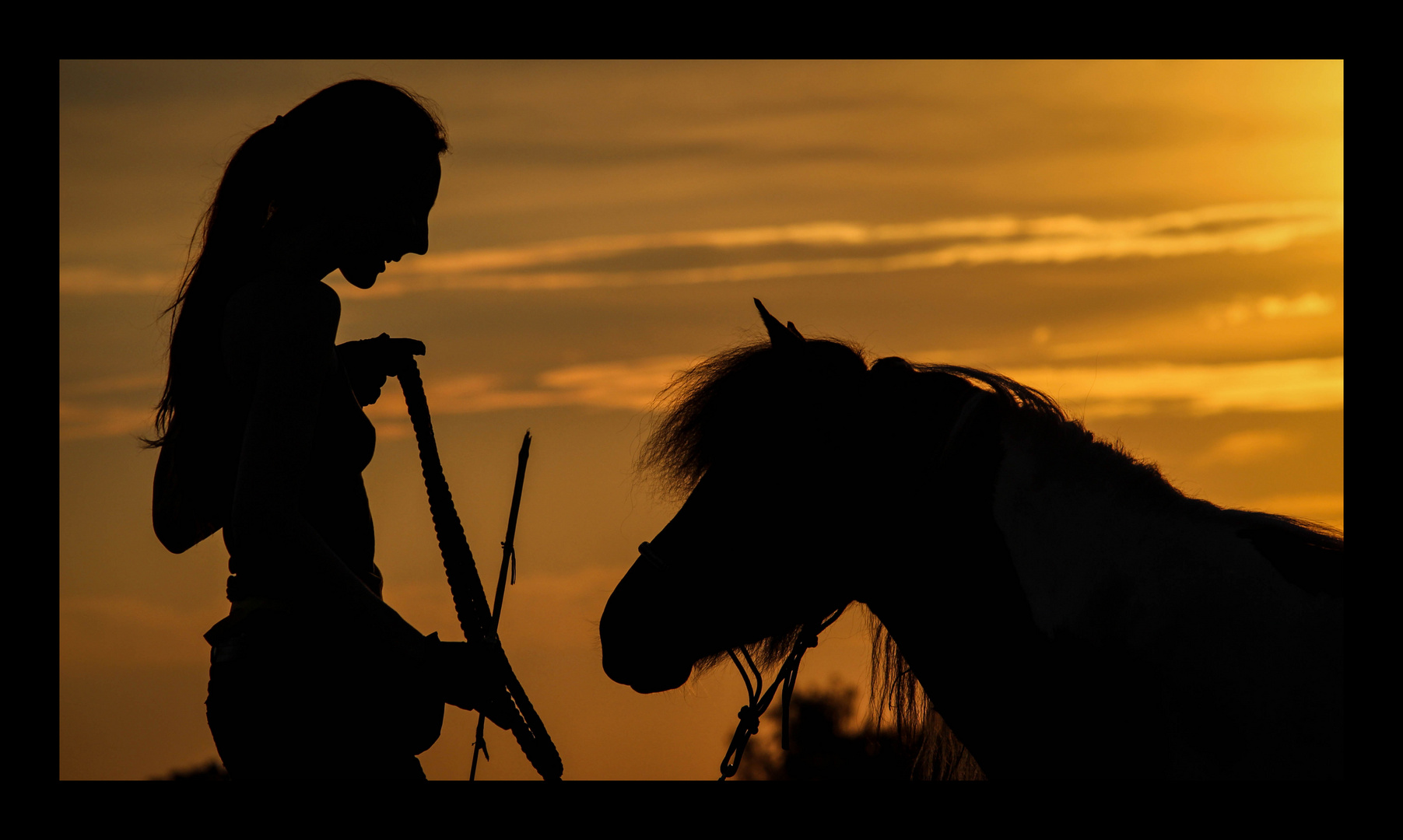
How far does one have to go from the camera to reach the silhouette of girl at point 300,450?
2168 millimetres

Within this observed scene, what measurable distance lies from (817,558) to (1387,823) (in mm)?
1393

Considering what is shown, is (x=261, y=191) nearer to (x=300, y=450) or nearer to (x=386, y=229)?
(x=386, y=229)

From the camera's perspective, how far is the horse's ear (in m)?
3.05

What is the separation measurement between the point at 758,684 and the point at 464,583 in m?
1.03

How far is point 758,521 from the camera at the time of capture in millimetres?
3053

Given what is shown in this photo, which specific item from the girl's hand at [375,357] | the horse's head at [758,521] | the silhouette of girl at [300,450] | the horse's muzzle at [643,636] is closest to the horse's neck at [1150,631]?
the horse's head at [758,521]

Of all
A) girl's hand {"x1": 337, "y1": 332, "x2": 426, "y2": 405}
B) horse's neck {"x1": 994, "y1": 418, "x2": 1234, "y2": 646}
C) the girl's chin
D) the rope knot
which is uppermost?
the girl's chin

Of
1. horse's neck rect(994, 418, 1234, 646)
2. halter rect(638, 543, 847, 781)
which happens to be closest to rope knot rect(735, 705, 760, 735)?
halter rect(638, 543, 847, 781)

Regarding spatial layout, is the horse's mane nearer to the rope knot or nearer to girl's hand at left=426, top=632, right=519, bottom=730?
the rope knot

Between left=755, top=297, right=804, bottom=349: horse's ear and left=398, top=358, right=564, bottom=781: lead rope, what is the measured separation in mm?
943

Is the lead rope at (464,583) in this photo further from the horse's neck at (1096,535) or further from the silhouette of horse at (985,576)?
the horse's neck at (1096,535)

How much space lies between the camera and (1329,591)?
249cm
